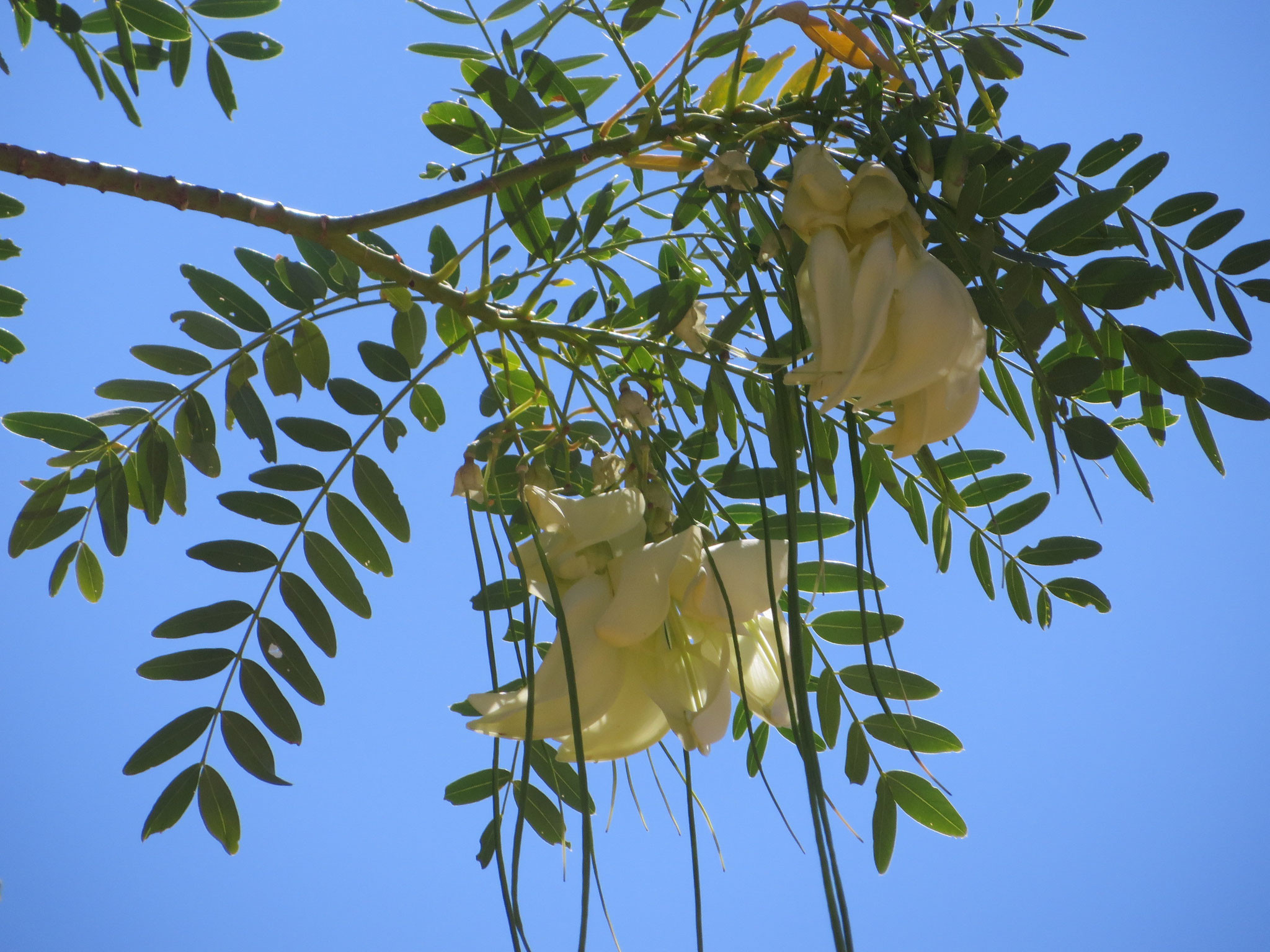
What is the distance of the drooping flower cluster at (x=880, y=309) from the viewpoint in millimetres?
298

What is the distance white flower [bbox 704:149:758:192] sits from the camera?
0.34 m

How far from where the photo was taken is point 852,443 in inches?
11.5

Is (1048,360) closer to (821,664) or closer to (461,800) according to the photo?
(821,664)

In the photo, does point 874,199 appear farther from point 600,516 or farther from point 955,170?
point 600,516

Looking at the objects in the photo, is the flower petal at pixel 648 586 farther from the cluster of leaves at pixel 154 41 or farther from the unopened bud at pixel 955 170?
the cluster of leaves at pixel 154 41

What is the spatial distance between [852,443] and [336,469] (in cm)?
37

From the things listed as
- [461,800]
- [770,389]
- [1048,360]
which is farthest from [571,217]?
[461,800]

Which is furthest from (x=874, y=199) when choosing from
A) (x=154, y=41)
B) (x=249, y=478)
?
(x=154, y=41)

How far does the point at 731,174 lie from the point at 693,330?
72mm

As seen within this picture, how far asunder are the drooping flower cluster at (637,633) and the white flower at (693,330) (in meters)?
0.07

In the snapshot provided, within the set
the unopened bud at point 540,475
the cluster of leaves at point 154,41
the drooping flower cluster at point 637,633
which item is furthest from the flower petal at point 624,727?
the cluster of leaves at point 154,41

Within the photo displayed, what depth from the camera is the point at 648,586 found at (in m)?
0.35

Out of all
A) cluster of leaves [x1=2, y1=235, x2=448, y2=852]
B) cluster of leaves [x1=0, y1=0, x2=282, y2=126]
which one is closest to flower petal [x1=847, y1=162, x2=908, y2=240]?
cluster of leaves [x1=2, y1=235, x2=448, y2=852]

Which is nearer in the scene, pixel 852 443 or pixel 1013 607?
pixel 852 443
